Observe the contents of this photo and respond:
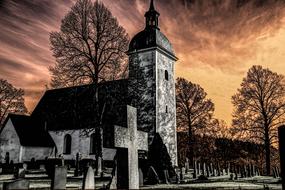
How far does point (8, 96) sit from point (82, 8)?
66.1ft

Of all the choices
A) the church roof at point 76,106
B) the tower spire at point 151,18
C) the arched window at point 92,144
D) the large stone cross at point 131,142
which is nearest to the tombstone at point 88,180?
the large stone cross at point 131,142

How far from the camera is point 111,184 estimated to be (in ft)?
35.0

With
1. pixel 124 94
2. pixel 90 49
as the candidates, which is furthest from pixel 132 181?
pixel 124 94

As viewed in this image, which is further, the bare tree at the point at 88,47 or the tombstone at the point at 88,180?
the bare tree at the point at 88,47

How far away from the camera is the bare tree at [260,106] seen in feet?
90.3

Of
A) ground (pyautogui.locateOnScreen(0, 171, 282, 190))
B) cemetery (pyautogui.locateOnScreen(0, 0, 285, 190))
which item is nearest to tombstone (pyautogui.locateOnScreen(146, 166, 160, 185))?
ground (pyautogui.locateOnScreen(0, 171, 282, 190))

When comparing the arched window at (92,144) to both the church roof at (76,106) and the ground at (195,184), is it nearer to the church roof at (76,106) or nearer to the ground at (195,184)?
the church roof at (76,106)

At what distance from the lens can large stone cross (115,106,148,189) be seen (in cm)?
725

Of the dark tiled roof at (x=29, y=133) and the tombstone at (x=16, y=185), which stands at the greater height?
the dark tiled roof at (x=29, y=133)

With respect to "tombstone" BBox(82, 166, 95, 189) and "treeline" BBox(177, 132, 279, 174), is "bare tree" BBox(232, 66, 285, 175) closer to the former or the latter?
"treeline" BBox(177, 132, 279, 174)

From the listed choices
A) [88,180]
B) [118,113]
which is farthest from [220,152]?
[88,180]

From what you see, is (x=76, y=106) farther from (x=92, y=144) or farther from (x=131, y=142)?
(x=131, y=142)

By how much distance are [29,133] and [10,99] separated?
30.4 ft

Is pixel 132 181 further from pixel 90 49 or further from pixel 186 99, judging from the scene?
pixel 186 99
